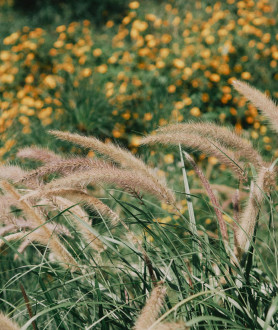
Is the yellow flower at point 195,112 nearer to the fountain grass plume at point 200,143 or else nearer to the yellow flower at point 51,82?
the yellow flower at point 51,82

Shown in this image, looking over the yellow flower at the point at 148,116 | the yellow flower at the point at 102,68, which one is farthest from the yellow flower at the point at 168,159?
the yellow flower at the point at 102,68

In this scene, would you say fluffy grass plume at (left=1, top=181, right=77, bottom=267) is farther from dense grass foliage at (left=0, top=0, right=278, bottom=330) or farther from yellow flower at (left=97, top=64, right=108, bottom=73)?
yellow flower at (left=97, top=64, right=108, bottom=73)

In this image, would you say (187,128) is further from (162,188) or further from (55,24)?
(55,24)

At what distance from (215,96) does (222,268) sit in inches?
99.2

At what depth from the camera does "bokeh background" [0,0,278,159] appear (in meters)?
3.34

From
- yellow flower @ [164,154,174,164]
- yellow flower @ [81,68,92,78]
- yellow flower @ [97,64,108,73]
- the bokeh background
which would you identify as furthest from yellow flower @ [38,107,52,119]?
yellow flower @ [164,154,174,164]

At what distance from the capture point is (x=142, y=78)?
12.0 feet

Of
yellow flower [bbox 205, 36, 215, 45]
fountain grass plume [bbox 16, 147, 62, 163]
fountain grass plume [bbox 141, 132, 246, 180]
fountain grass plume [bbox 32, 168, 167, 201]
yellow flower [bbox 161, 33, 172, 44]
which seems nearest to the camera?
fountain grass plume [bbox 32, 168, 167, 201]

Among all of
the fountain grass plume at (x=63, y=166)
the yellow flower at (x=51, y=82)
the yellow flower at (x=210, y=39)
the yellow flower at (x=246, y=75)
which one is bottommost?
the yellow flower at (x=246, y=75)

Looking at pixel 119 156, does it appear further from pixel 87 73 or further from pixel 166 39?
pixel 166 39

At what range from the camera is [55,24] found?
6.20 meters

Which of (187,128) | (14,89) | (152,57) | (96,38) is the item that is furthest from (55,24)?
(187,128)

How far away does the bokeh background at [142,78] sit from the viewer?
11.0 ft

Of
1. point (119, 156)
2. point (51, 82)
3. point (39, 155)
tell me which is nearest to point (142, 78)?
point (51, 82)
